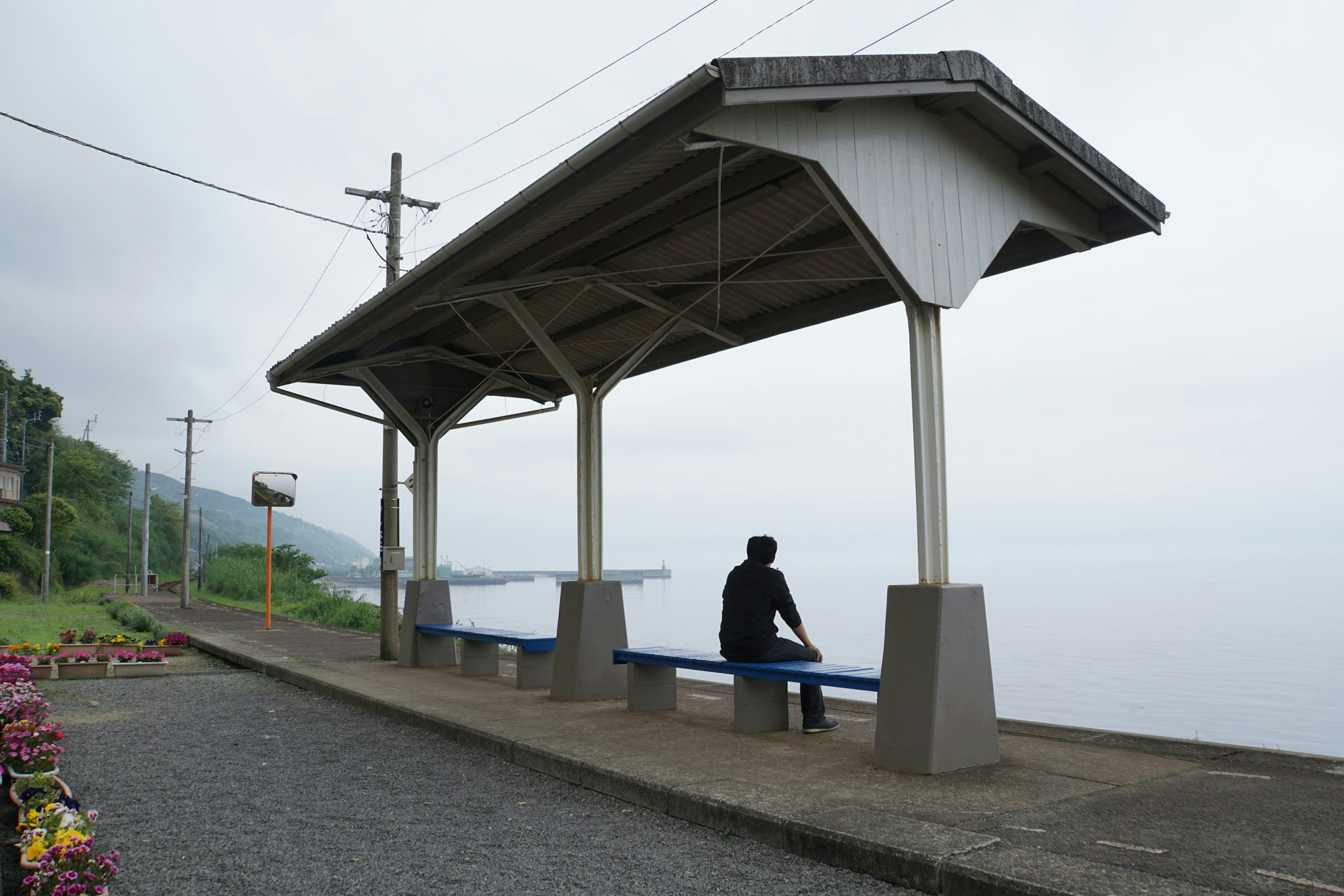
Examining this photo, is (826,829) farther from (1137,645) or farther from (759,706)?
(1137,645)

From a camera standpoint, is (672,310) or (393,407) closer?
(672,310)

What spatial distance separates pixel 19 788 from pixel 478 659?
Result: 19.7 ft

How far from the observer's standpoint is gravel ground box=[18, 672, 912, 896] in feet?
13.0

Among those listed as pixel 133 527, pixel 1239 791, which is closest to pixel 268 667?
pixel 1239 791

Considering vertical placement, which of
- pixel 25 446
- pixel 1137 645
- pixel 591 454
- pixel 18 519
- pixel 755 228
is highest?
pixel 25 446

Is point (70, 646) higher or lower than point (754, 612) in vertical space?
lower

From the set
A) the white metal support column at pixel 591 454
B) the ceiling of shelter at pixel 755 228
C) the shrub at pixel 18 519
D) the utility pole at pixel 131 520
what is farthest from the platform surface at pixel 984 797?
the utility pole at pixel 131 520

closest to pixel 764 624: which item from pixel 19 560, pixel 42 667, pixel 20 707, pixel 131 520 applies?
pixel 20 707

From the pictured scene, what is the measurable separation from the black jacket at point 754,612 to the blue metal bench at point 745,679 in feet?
0.36

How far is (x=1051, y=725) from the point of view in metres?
6.81

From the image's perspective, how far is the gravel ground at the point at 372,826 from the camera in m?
3.97

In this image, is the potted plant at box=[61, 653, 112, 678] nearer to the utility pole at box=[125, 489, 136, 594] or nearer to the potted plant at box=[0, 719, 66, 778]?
the potted plant at box=[0, 719, 66, 778]

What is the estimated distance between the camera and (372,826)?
193 inches

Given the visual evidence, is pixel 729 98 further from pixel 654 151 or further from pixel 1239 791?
pixel 1239 791
